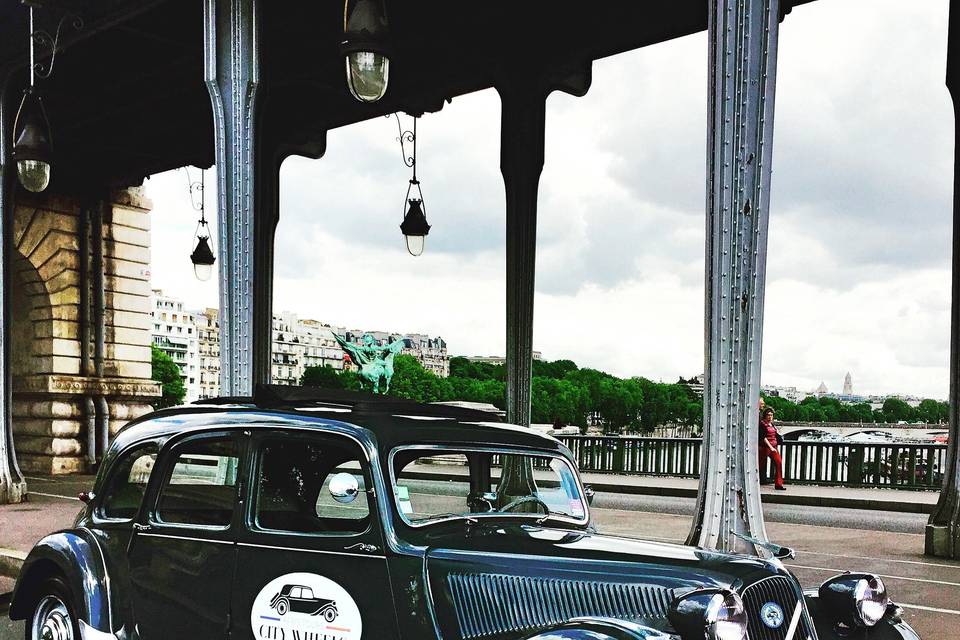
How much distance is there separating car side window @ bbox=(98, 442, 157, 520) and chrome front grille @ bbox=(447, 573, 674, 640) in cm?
217

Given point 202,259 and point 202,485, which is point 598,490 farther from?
point 202,485

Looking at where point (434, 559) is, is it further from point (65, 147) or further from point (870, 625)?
point (65, 147)

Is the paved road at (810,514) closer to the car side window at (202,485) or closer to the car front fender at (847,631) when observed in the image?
the car front fender at (847,631)

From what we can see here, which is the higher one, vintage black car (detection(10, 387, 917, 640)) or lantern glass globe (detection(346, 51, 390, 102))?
lantern glass globe (detection(346, 51, 390, 102))

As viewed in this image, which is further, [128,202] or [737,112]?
[128,202]

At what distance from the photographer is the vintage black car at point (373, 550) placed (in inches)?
155

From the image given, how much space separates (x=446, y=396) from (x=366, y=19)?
12233 cm

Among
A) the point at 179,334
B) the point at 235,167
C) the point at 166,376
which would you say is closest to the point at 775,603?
the point at 235,167

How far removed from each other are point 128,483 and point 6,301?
13.2 metres

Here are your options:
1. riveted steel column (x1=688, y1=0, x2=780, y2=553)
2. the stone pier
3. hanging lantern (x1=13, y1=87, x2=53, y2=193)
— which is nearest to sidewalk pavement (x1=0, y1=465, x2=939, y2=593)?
the stone pier

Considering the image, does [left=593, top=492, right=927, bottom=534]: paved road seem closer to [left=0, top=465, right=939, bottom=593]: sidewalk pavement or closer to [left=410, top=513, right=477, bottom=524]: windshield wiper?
[left=0, top=465, right=939, bottom=593]: sidewalk pavement

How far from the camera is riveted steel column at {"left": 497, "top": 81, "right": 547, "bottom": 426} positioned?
49.0 feet

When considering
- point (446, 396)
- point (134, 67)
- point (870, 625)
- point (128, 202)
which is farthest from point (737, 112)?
point (446, 396)

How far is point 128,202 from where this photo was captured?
2453 cm
